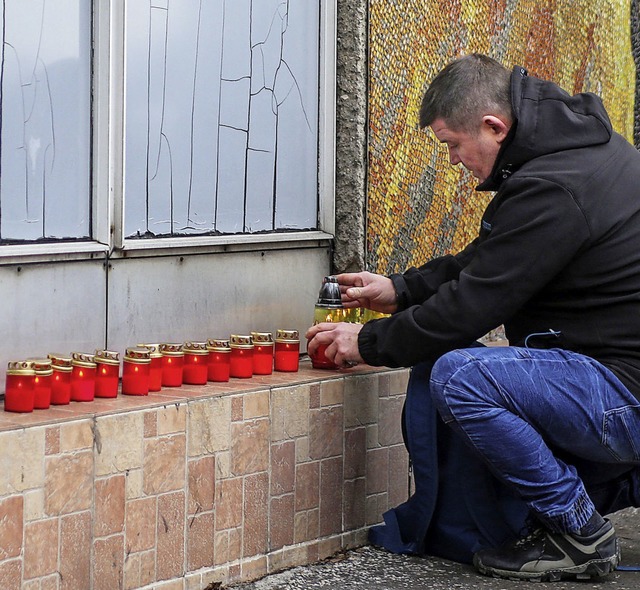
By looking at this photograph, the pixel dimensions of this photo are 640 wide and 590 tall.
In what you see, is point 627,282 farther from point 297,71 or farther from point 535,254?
point 297,71

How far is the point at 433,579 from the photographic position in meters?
3.78

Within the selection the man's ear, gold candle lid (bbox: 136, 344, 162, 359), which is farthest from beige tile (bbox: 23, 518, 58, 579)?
the man's ear

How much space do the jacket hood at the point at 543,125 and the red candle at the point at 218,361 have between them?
102cm

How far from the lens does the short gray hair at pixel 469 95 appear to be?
3.82 metres

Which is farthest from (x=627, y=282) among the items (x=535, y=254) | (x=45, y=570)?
(x=45, y=570)

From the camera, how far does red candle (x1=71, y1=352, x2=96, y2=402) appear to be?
335 cm

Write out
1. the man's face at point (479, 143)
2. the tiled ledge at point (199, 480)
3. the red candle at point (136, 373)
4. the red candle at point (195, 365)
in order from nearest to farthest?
the tiled ledge at point (199, 480), the red candle at point (136, 373), the red candle at point (195, 365), the man's face at point (479, 143)

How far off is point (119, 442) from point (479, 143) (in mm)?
1520

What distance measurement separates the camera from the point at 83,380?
336 cm

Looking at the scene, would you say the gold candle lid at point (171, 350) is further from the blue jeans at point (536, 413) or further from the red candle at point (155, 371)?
the blue jeans at point (536, 413)

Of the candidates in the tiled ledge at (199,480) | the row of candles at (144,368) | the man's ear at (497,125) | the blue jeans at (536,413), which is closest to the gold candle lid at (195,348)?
the row of candles at (144,368)

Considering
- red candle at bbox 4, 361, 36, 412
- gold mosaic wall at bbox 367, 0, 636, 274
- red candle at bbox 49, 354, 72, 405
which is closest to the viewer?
Result: red candle at bbox 4, 361, 36, 412

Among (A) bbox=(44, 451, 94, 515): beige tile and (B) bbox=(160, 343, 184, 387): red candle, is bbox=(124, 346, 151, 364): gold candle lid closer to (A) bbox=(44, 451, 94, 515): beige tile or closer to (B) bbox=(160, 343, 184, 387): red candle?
(B) bbox=(160, 343, 184, 387): red candle

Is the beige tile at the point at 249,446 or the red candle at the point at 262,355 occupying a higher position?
the red candle at the point at 262,355
